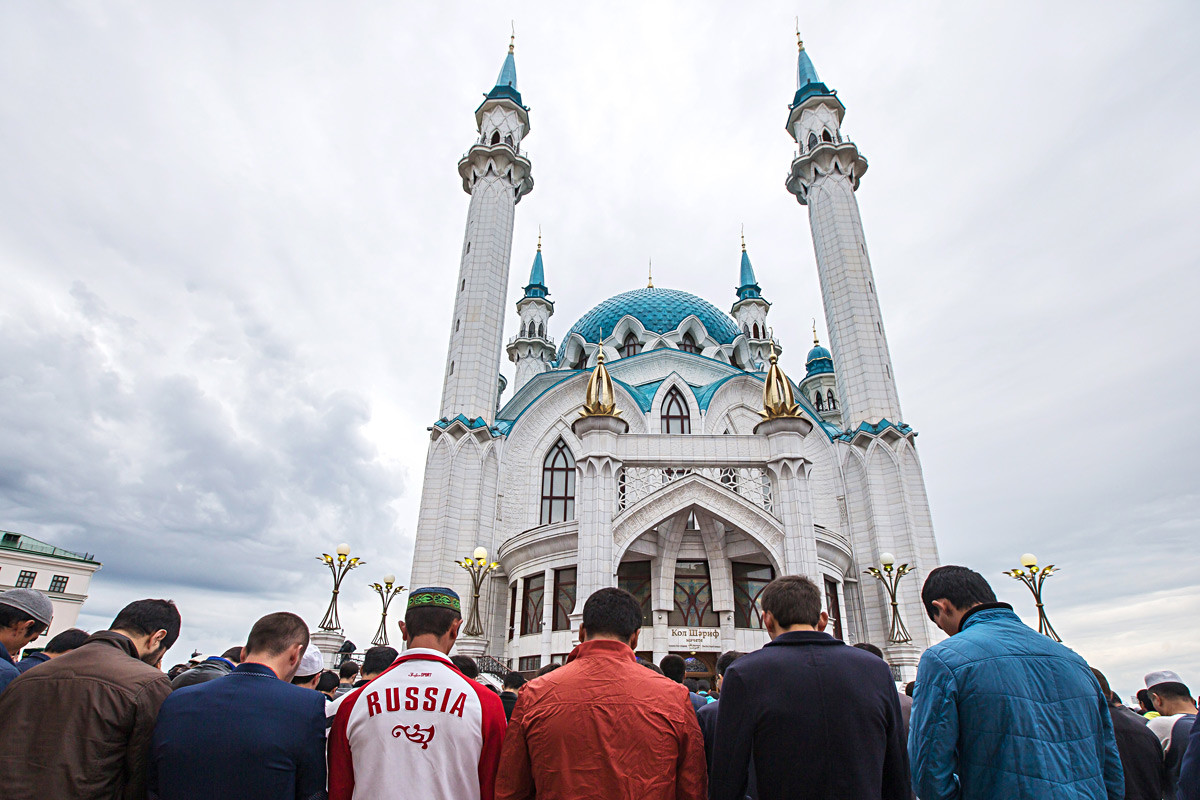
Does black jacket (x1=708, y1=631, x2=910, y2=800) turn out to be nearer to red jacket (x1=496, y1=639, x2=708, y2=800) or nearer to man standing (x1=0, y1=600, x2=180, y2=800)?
red jacket (x1=496, y1=639, x2=708, y2=800)

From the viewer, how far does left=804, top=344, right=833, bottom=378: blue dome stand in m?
38.8

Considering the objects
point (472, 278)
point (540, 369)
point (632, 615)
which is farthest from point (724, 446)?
point (540, 369)

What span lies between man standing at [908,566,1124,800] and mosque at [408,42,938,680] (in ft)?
44.6

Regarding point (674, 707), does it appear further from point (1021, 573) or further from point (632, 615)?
point (1021, 573)

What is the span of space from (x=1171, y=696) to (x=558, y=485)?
2109cm

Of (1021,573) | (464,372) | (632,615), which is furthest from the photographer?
(464,372)

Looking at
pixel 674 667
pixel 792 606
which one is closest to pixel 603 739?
pixel 792 606

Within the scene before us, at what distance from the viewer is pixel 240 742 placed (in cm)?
255

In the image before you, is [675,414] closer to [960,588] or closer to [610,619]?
[960,588]

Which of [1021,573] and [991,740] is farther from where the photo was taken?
[1021,573]

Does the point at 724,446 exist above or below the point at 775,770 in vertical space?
above

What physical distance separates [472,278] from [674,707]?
905 inches

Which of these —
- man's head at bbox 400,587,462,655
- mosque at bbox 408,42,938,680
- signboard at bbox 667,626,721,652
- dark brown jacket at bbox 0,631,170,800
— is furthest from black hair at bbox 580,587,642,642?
signboard at bbox 667,626,721,652

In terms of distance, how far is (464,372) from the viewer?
74.8ft
